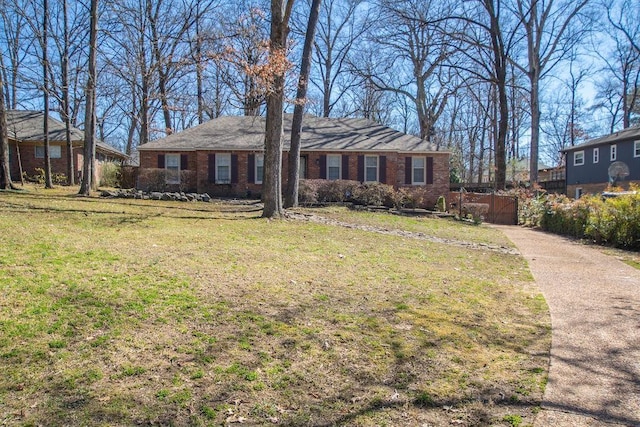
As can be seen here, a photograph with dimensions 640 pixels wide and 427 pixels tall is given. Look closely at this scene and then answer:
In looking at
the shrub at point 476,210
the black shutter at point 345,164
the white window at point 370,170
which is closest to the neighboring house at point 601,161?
the shrub at point 476,210

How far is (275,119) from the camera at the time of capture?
11133 millimetres

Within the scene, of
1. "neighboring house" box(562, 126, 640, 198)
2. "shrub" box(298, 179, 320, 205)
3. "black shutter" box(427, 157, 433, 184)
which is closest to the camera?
"shrub" box(298, 179, 320, 205)

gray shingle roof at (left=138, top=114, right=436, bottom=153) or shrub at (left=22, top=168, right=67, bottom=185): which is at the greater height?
gray shingle roof at (left=138, top=114, right=436, bottom=153)

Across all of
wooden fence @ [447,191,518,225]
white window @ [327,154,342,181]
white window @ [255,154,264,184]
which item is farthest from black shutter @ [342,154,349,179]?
wooden fence @ [447,191,518,225]

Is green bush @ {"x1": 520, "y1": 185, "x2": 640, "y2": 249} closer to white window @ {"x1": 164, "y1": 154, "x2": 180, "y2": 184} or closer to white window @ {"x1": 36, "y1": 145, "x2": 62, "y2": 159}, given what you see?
white window @ {"x1": 164, "y1": 154, "x2": 180, "y2": 184}

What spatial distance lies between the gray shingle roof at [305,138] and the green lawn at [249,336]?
13.6m

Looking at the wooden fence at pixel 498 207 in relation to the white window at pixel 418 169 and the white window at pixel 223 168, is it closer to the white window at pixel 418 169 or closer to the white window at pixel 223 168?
the white window at pixel 418 169

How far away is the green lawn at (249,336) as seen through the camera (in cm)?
295

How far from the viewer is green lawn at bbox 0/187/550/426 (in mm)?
2945

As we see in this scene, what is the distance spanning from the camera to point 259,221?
422 inches

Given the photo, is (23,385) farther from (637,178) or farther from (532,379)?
(637,178)

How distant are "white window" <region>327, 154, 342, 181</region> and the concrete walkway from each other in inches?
524

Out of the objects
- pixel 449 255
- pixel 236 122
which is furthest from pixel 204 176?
pixel 449 255

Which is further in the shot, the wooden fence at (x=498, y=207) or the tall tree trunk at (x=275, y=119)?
the wooden fence at (x=498, y=207)
